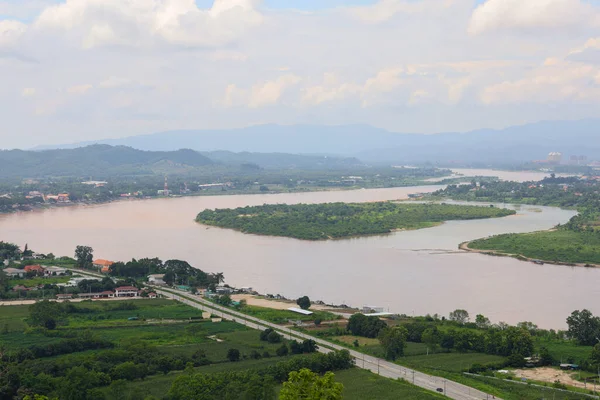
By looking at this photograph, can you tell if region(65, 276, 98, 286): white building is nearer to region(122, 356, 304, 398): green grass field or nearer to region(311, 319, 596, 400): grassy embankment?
region(311, 319, 596, 400): grassy embankment

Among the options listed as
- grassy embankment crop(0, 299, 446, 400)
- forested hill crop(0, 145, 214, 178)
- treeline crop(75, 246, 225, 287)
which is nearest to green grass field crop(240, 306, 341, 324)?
grassy embankment crop(0, 299, 446, 400)

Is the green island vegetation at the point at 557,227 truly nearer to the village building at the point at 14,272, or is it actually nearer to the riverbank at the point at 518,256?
the riverbank at the point at 518,256

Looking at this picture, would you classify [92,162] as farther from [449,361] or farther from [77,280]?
[449,361]

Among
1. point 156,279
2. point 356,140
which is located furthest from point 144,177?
point 356,140

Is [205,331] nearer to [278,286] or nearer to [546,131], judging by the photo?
[278,286]

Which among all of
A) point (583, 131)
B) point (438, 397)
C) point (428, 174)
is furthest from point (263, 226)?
point (583, 131)

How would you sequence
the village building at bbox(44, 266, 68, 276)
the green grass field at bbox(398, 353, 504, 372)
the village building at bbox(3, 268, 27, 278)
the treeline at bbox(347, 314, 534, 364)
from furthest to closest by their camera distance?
the village building at bbox(44, 266, 68, 276) < the village building at bbox(3, 268, 27, 278) < the treeline at bbox(347, 314, 534, 364) < the green grass field at bbox(398, 353, 504, 372)
